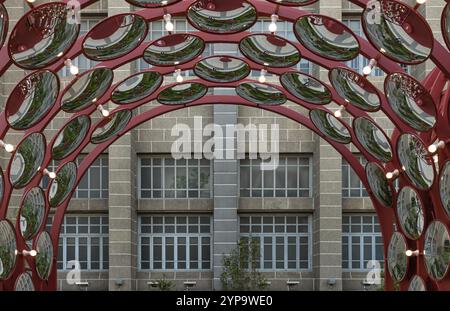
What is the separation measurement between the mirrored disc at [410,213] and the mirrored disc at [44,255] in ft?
32.1

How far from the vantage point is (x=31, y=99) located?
1839cm

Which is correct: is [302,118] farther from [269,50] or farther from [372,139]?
[269,50]

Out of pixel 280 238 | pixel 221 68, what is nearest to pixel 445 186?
pixel 221 68

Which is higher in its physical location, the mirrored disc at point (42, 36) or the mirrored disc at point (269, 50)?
the mirrored disc at point (269, 50)

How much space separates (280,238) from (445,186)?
22.0 meters

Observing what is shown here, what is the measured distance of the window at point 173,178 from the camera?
39.0m

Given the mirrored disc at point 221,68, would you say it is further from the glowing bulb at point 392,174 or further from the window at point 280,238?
the window at point 280,238

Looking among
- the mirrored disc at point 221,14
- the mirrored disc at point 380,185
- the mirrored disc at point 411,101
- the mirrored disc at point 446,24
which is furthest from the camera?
the mirrored disc at point 380,185

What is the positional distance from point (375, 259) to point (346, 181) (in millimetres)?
3554

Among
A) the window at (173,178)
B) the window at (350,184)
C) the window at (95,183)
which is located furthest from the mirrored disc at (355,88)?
the window at (95,183)

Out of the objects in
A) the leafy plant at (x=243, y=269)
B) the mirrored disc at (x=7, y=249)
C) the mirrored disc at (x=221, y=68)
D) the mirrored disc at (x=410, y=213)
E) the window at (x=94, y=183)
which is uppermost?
the mirrored disc at (x=221, y=68)
